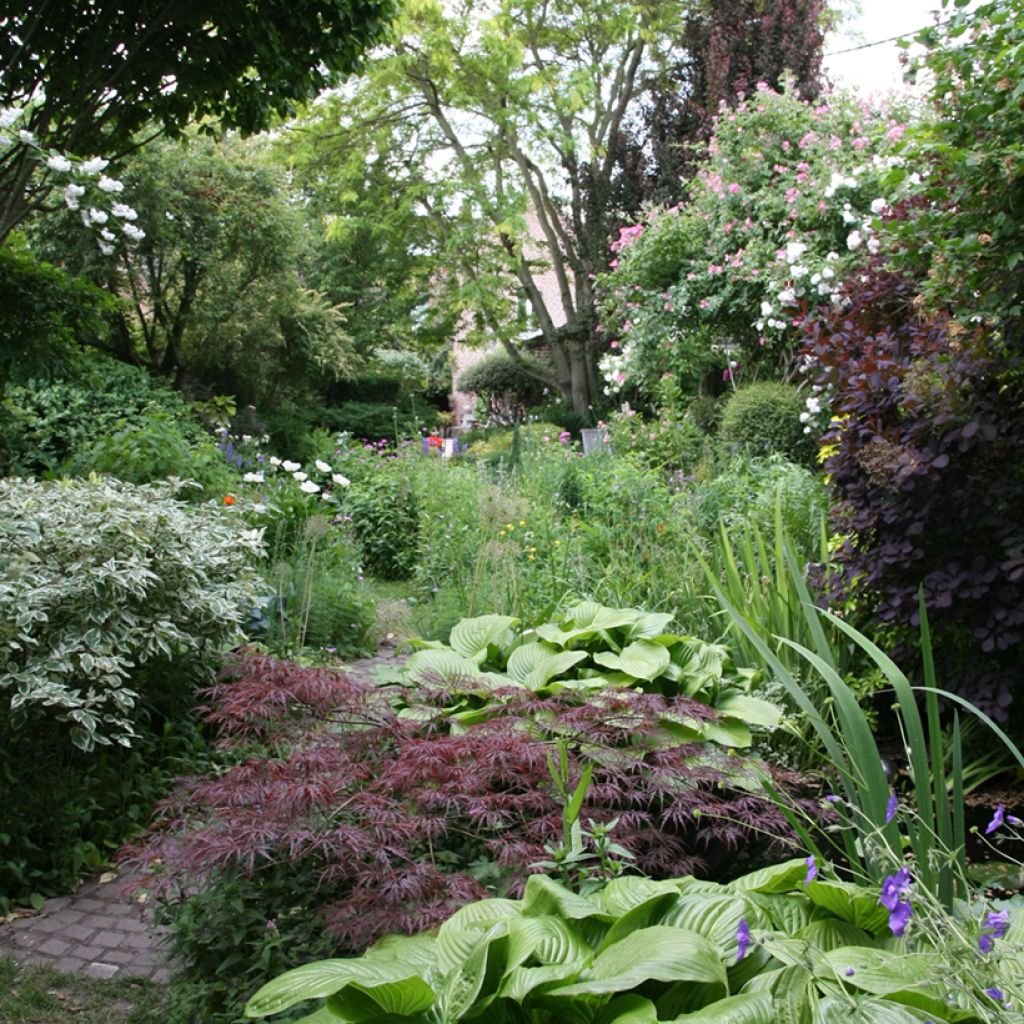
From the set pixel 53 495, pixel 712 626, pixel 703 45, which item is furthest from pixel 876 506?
pixel 703 45

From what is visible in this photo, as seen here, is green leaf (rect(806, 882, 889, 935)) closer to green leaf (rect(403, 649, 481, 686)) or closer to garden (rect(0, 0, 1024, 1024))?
garden (rect(0, 0, 1024, 1024))

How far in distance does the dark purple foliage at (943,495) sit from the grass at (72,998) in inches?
106

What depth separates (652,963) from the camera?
1.56 meters

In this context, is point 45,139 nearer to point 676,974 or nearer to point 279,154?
point 676,974

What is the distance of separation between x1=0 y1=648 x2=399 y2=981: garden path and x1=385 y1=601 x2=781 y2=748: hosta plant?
3.59 feet

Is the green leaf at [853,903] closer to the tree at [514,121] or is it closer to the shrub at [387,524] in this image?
the shrub at [387,524]

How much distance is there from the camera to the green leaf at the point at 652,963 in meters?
1.54

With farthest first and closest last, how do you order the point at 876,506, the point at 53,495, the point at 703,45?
the point at 703,45
the point at 53,495
the point at 876,506

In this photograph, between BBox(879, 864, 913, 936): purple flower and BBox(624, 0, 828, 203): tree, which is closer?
BBox(879, 864, 913, 936): purple flower

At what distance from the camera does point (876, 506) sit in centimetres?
347

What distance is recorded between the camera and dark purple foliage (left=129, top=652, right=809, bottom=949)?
2064 millimetres

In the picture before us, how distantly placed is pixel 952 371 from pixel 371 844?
243 cm

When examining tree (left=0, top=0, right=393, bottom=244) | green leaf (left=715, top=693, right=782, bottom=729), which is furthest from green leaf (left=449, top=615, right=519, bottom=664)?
tree (left=0, top=0, right=393, bottom=244)

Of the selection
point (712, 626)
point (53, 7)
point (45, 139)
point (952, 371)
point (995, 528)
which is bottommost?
point (712, 626)
